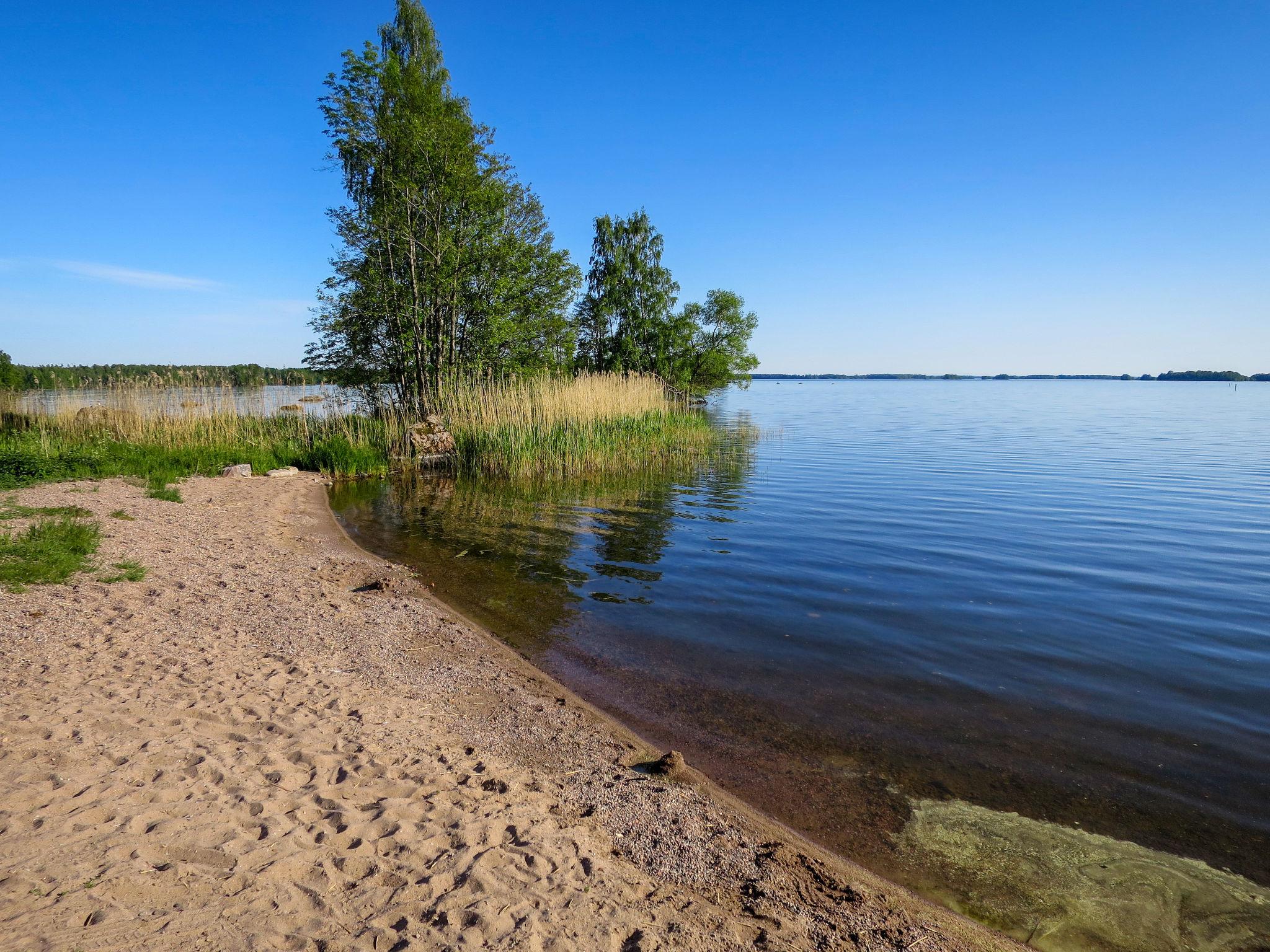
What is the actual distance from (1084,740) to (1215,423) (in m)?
35.8

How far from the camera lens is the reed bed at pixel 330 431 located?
13.8m

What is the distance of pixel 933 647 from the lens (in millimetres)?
5621

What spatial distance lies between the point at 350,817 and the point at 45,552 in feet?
17.6

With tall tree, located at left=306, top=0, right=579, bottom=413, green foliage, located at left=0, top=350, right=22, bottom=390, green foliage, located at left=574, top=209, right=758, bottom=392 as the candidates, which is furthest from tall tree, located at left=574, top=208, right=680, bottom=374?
green foliage, located at left=0, top=350, right=22, bottom=390

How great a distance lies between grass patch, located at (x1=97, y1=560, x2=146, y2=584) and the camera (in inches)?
234

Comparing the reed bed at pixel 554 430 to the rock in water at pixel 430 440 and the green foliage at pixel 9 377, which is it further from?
the green foliage at pixel 9 377

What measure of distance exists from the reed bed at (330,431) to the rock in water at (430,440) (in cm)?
29

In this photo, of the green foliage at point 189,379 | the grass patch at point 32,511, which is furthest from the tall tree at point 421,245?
the grass patch at point 32,511

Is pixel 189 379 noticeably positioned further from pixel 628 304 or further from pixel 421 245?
pixel 628 304

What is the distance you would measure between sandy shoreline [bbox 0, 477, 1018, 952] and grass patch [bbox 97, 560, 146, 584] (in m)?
0.57

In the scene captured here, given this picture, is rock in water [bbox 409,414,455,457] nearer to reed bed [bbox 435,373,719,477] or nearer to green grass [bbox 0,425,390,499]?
reed bed [bbox 435,373,719,477]

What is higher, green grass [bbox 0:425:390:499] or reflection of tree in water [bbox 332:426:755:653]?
green grass [bbox 0:425:390:499]

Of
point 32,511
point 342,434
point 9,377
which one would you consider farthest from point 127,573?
point 9,377

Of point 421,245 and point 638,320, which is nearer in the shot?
point 421,245
